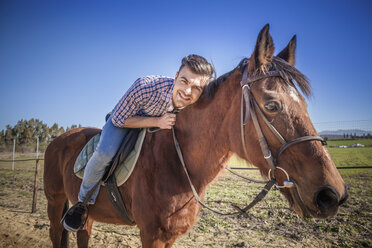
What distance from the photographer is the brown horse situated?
126 cm

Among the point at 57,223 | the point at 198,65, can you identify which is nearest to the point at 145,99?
the point at 198,65

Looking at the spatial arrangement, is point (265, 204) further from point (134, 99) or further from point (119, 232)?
point (134, 99)

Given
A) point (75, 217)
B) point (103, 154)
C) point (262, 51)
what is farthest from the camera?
point (75, 217)

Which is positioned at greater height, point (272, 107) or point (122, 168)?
point (272, 107)

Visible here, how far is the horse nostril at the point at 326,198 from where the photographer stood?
118 cm

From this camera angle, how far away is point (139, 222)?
1873mm

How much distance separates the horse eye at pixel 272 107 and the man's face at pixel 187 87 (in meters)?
0.77

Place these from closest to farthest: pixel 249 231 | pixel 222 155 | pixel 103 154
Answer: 1. pixel 222 155
2. pixel 103 154
3. pixel 249 231

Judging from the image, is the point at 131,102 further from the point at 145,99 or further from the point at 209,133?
the point at 209,133

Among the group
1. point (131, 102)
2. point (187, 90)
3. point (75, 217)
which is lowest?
point (75, 217)

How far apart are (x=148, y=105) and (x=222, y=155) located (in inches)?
40.5

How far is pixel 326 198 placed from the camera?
1260 mm

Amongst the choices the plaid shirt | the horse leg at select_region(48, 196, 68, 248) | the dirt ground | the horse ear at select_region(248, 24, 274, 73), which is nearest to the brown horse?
the horse ear at select_region(248, 24, 274, 73)

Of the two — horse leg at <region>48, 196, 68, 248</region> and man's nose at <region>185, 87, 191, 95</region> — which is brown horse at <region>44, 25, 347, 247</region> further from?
horse leg at <region>48, 196, 68, 248</region>
